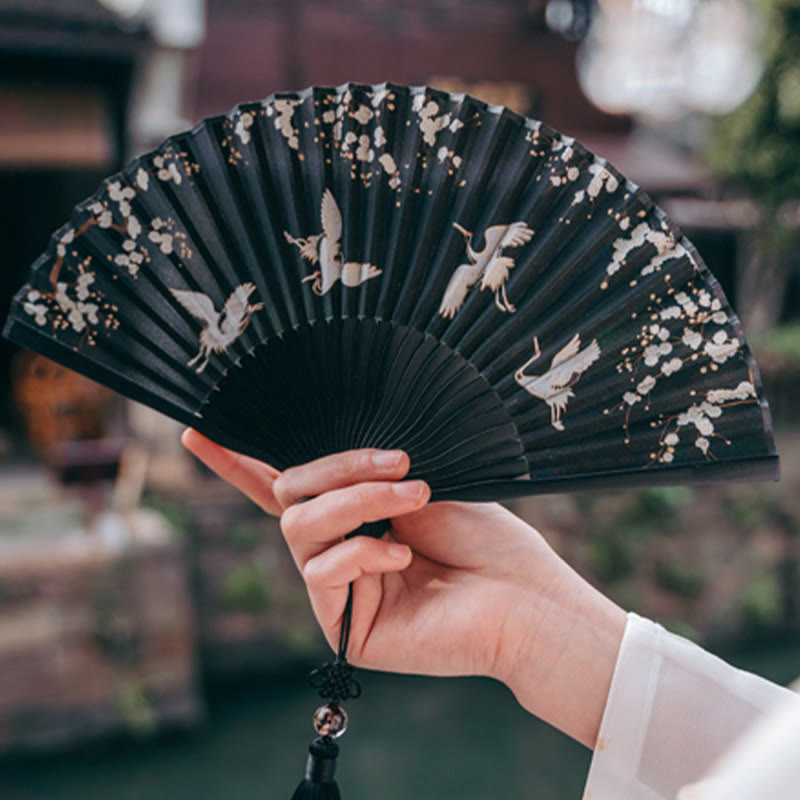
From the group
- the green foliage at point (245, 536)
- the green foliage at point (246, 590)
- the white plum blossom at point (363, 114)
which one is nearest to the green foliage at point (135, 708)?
the green foliage at point (246, 590)

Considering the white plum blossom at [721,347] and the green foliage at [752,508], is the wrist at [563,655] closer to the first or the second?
the white plum blossom at [721,347]

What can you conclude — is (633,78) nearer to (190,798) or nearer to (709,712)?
(190,798)

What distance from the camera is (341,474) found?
2.85 feet

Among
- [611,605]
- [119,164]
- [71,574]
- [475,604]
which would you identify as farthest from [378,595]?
[119,164]

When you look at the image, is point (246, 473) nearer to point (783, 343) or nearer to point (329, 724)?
point (329, 724)

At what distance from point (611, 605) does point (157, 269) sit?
692mm

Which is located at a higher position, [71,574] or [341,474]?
[341,474]

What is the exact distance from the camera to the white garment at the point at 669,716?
0.90m

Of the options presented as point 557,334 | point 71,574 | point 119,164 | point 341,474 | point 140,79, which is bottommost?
point 71,574

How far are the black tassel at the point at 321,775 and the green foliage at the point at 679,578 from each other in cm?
609

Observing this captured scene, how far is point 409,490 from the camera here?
85 cm

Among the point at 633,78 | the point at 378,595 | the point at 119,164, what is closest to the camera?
the point at 378,595

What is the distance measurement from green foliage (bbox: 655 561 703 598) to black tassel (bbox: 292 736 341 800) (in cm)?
609

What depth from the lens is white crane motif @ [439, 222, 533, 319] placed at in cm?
92
